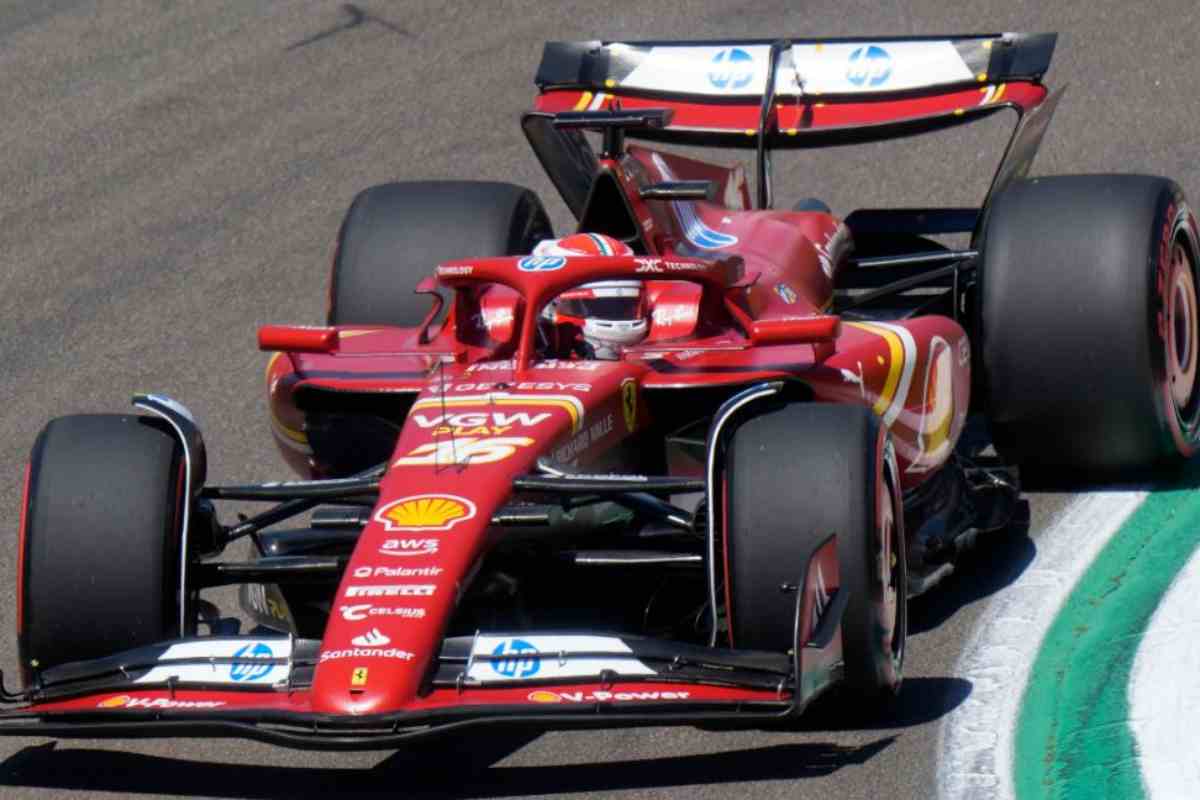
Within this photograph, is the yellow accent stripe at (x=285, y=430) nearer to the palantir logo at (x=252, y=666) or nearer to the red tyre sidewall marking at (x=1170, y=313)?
the palantir logo at (x=252, y=666)

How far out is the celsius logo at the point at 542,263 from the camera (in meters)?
7.28

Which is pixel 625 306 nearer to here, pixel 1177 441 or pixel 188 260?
pixel 1177 441

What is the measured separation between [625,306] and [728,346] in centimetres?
45

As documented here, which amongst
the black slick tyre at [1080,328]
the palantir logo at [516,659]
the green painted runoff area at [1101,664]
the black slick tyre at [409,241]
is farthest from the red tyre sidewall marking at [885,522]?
the black slick tyre at [409,241]

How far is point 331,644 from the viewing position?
19.4 ft

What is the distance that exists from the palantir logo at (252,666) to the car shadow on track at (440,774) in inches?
17.0

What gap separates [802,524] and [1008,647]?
1096 millimetres

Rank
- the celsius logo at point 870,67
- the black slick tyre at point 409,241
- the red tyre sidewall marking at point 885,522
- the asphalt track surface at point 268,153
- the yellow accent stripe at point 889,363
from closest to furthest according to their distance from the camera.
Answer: the red tyre sidewall marking at point 885,522 < the yellow accent stripe at point 889,363 < the black slick tyre at point 409,241 < the celsius logo at point 870,67 < the asphalt track surface at point 268,153

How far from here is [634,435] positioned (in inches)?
283

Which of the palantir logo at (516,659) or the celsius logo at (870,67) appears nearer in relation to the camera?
the palantir logo at (516,659)

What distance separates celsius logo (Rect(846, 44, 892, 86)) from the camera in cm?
945

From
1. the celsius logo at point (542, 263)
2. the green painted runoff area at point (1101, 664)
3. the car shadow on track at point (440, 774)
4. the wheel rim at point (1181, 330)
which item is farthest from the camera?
the wheel rim at point (1181, 330)

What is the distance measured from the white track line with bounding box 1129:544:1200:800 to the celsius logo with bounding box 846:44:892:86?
277 centimetres

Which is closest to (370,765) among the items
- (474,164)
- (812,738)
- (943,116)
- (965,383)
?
(812,738)
